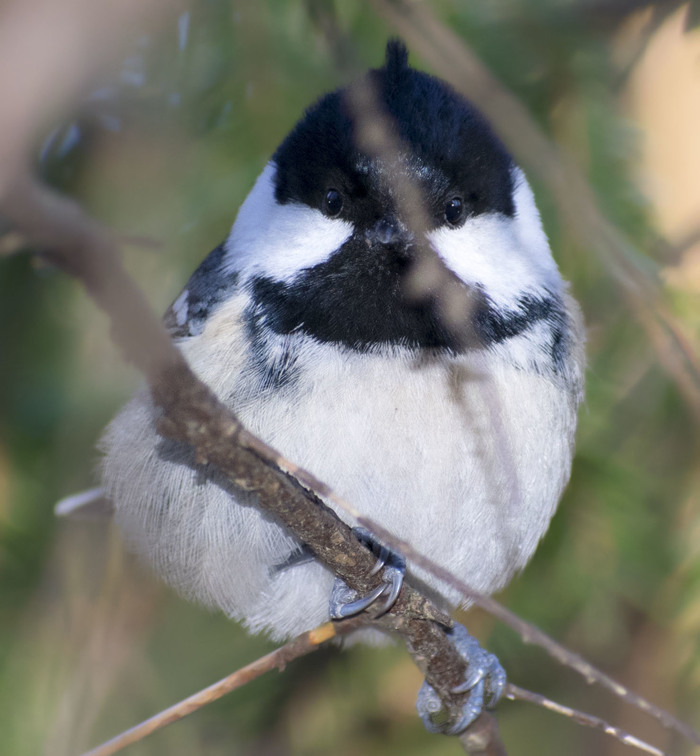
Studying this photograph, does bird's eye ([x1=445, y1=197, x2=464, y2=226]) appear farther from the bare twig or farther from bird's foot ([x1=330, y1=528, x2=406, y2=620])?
the bare twig

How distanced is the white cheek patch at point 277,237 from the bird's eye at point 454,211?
0.24 m

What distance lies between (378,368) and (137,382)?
73cm

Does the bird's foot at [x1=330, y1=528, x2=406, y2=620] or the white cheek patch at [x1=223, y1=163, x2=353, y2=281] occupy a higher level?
the white cheek patch at [x1=223, y1=163, x2=353, y2=281]

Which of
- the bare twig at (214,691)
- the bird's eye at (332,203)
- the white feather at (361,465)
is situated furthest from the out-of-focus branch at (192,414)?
the bird's eye at (332,203)

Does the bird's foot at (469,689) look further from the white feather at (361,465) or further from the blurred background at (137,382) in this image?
the blurred background at (137,382)

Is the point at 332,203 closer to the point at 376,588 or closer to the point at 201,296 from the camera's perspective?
the point at 201,296

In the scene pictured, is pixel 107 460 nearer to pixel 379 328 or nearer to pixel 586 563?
pixel 379 328

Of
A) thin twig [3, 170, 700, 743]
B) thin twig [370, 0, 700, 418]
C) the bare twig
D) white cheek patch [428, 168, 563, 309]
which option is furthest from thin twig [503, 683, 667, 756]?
white cheek patch [428, 168, 563, 309]

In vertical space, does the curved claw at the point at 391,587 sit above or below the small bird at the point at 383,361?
below

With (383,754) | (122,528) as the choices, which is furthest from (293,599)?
(383,754)

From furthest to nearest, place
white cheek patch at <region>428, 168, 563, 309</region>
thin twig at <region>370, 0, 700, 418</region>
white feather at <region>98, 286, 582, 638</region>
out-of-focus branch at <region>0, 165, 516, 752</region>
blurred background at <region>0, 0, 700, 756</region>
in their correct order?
blurred background at <region>0, 0, 700, 756</region>
white cheek patch at <region>428, 168, 563, 309</region>
white feather at <region>98, 286, 582, 638</region>
thin twig at <region>370, 0, 700, 418</region>
out-of-focus branch at <region>0, 165, 516, 752</region>

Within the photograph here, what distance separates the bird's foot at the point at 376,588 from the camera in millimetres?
1683

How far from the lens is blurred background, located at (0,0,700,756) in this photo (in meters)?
2.28

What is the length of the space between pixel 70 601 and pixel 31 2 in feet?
6.20
